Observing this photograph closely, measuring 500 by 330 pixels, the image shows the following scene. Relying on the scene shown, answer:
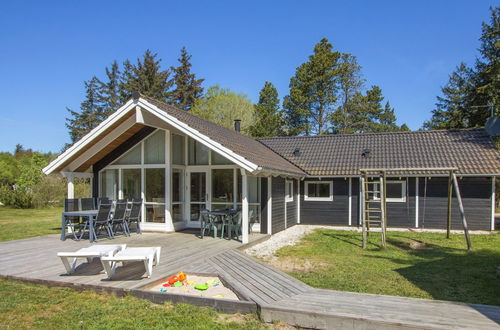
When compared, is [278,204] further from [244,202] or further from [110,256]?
[110,256]

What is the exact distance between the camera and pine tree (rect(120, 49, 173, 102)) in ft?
130

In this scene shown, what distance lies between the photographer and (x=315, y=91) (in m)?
36.1

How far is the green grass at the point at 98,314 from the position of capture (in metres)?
→ 4.57

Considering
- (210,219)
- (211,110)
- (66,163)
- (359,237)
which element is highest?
(211,110)

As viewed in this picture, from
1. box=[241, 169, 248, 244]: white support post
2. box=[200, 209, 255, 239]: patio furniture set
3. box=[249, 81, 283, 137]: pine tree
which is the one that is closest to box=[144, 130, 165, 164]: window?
box=[200, 209, 255, 239]: patio furniture set

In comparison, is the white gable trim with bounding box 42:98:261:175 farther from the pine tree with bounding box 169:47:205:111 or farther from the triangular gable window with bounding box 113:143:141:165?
the pine tree with bounding box 169:47:205:111

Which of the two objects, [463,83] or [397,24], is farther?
[463,83]

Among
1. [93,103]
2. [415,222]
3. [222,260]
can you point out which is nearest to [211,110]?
[93,103]

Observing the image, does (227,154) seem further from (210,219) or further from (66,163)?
(66,163)

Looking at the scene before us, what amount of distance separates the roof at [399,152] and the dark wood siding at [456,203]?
0.59 meters

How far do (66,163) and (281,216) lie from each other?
6.85 metres

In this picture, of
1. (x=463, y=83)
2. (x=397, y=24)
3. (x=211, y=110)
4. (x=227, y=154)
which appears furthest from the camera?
(x=211, y=110)

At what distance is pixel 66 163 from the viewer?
11555mm

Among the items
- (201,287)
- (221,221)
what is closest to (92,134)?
(221,221)
